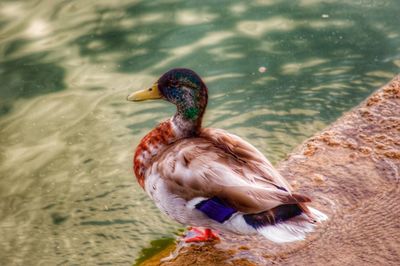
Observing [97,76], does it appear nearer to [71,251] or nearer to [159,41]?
[159,41]

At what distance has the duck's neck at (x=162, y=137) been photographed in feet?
12.8

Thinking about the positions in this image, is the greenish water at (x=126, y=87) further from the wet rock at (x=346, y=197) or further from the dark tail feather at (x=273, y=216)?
the dark tail feather at (x=273, y=216)

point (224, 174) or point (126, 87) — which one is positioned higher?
point (224, 174)

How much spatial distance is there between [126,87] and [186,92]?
2637 mm

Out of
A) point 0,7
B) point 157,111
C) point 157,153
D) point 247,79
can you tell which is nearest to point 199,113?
point 157,153

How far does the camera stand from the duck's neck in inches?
153

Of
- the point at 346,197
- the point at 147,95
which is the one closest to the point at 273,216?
the point at 346,197

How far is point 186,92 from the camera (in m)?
3.90

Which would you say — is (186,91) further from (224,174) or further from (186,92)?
(224,174)

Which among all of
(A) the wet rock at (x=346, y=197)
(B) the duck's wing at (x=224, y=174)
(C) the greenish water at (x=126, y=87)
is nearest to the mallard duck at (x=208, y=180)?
(B) the duck's wing at (x=224, y=174)

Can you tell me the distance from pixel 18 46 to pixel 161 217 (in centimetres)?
374

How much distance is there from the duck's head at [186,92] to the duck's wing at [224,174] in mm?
241

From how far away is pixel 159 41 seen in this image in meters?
7.23

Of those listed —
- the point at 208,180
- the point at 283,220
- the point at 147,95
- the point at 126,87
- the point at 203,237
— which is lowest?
the point at 203,237
